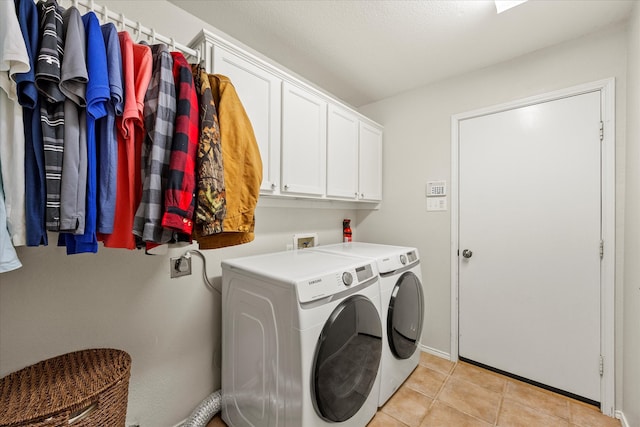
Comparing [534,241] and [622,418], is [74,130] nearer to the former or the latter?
[534,241]

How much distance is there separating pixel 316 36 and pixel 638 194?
202 centimetres

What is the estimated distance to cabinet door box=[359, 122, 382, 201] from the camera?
2406 mm

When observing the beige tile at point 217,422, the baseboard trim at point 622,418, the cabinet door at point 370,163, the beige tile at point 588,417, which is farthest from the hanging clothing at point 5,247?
the baseboard trim at point 622,418

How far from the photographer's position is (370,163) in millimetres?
2514

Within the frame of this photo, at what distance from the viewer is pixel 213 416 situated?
1613 mm

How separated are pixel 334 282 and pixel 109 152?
102cm

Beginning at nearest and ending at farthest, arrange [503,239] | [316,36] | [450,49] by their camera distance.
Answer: [316,36]
[450,49]
[503,239]

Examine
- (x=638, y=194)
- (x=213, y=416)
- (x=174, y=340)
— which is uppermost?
(x=638, y=194)

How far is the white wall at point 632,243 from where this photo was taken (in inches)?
52.4

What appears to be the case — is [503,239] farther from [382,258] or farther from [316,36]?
[316,36]

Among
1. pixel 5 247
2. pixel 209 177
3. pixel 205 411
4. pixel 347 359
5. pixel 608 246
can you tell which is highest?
pixel 209 177

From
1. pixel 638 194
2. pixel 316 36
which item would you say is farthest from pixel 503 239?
pixel 316 36

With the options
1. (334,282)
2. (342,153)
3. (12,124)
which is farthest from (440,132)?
(12,124)

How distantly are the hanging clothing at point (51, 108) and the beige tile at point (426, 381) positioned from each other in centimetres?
221
